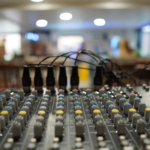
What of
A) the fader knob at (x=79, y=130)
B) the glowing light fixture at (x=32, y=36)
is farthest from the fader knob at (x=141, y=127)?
the glowing light fixture at (x=32, y=36)

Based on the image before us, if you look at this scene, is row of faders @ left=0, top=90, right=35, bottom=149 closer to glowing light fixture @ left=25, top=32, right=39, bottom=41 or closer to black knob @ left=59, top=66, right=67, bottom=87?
black knob @ left=59, top=66, right=67, bottom=87

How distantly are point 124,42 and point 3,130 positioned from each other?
5263mm

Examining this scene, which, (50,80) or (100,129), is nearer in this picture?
(100,129)

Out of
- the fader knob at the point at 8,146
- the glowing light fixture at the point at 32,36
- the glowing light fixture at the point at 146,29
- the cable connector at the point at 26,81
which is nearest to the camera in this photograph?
the fader knob at the point at 8,146

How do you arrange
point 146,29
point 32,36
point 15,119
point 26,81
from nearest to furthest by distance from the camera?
1. point 15,119
2. point 26,81
3. point 146,29
4. point 32,36

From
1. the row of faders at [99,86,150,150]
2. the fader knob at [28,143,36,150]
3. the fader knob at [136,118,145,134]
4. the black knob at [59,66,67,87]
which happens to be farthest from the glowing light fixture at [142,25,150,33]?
the fader knob at [28,143,36,150]

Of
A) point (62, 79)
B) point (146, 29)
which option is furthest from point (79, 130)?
point (146, 29)

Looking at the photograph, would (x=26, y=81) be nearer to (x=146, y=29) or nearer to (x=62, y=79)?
(x=62, y=79)

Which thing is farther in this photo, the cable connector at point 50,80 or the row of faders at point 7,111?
the cable connector at point 50,80

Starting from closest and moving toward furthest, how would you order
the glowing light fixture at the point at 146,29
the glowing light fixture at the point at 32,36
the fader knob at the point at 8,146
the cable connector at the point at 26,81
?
the fader knob at the point at 8,146, the cable connector at the point at 26,81, the glowing light fixture at the point at 146,29, the glowing light fixture at the point at 32,36

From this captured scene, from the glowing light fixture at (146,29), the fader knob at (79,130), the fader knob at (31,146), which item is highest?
the glowing light fixture at (146,29)

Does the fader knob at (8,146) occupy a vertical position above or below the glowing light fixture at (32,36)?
below

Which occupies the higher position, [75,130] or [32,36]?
[32,36]

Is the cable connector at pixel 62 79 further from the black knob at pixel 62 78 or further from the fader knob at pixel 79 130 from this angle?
the fader knob at pixel 79 130
